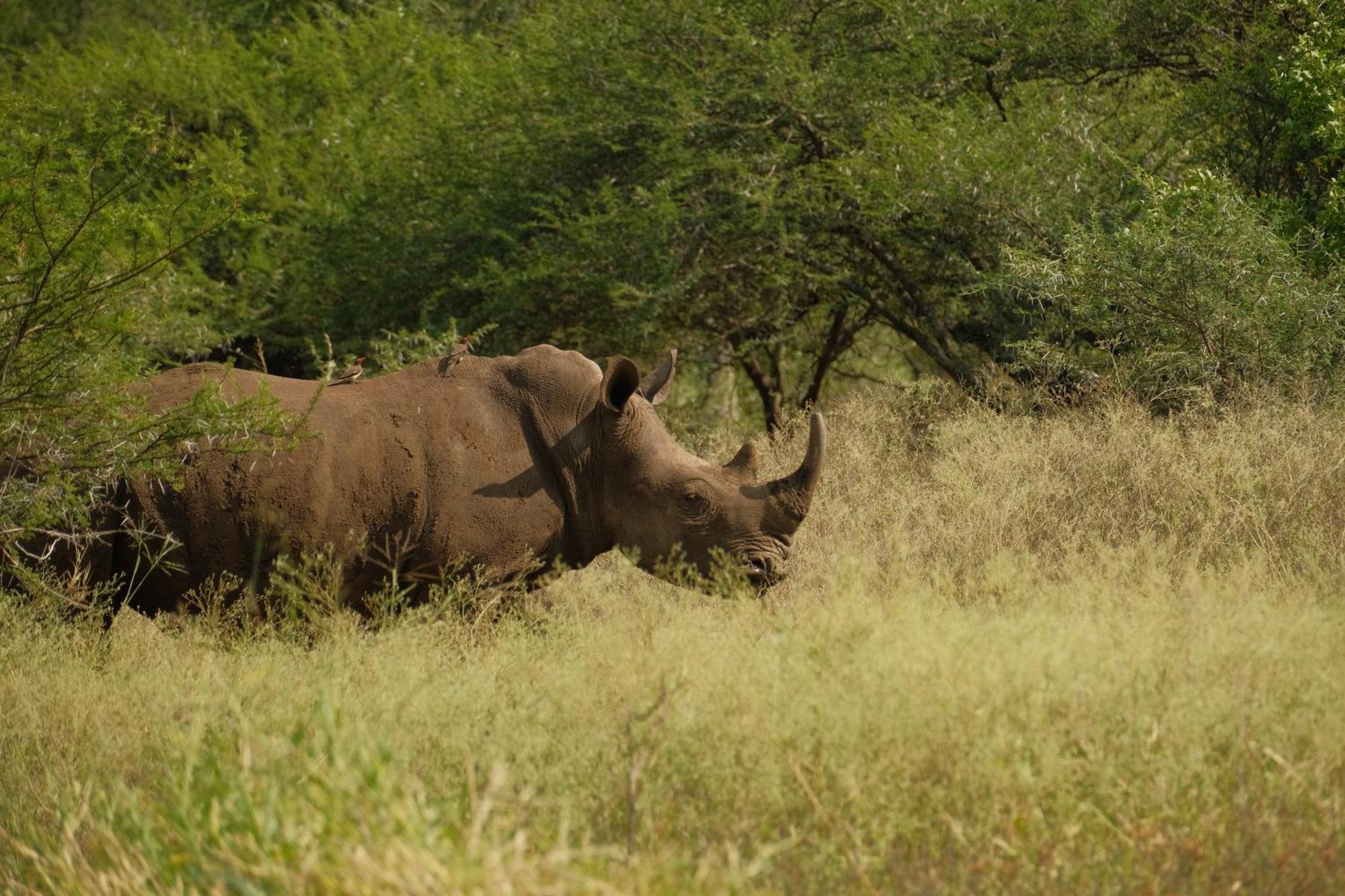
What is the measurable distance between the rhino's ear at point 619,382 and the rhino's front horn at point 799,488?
0.80m

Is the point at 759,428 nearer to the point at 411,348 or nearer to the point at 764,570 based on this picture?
the point at 411,348

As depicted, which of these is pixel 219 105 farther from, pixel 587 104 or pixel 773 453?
pixel 773 453

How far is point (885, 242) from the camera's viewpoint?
13.3 meters

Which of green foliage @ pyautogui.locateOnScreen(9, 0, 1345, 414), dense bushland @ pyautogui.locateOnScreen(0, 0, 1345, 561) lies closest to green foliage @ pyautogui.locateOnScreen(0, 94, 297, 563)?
dense bushland @ pyautogui.locateOnScreen(0, 0, 1345, 561)

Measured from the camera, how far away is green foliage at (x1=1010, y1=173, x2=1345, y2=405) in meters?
10.1

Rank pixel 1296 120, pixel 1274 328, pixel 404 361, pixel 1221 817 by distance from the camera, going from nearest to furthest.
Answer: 1. pixel 1221 817
2. pixel 1274 328
3. pixel 1296 120
4. pixel 404 361

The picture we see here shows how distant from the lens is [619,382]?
8.01 m

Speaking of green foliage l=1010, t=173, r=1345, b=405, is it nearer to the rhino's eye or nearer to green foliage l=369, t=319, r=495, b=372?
the rhino's eye

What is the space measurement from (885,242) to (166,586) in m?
7.45

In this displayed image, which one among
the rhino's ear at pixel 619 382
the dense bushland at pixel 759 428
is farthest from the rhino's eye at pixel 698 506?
the rhino's ear at pixel 619 382

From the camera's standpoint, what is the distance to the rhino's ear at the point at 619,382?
7.92 meters

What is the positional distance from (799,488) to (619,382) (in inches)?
38.5

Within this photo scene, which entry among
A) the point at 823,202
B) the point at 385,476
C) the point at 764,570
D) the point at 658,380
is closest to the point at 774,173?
the point at 823,202

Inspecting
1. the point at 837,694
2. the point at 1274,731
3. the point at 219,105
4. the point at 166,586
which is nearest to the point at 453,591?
the point at 166,586
